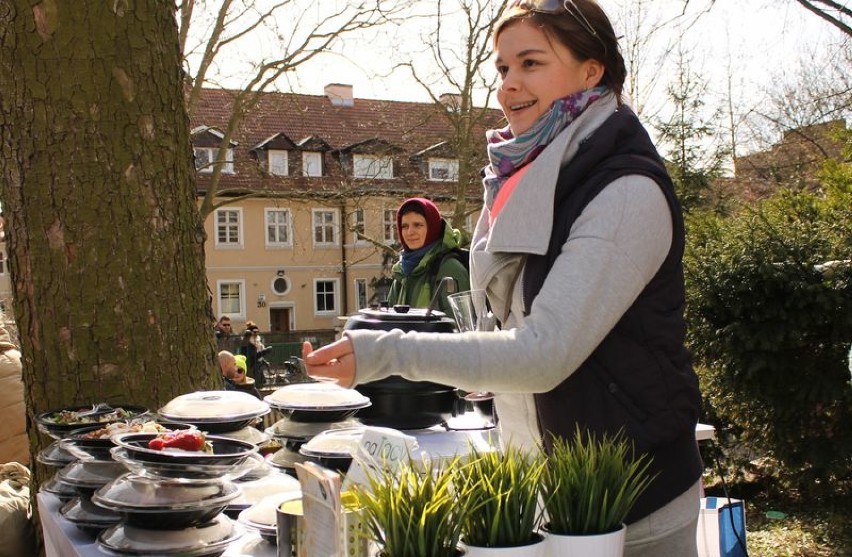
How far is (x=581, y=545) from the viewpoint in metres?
1.20

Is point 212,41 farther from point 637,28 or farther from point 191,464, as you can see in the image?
point 191,464

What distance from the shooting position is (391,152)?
17766mm

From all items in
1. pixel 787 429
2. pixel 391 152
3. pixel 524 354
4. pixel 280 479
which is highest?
pixel 391 152

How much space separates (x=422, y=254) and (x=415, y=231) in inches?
7.2

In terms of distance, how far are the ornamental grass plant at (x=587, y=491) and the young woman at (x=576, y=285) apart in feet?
0.49

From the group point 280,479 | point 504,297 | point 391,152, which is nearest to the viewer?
point 504,297

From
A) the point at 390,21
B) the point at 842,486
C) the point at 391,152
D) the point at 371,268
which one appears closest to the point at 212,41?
the point at 390,21

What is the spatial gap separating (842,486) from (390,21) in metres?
10.9

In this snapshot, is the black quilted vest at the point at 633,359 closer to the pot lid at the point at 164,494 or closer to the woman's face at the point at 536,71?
the woman's face at the point at 536,71

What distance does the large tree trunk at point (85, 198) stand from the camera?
315 cm

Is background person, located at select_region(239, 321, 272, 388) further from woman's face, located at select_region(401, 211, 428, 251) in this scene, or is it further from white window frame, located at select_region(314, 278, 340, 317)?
white window frame, located at select_region(314, 278, 340, 317)

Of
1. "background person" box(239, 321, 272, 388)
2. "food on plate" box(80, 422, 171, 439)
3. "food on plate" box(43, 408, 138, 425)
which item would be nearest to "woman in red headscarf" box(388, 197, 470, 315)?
"food on plate" box(43, 408, 138, 425)

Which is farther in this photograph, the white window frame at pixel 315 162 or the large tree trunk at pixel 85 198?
the white window frame at pixel 315 162

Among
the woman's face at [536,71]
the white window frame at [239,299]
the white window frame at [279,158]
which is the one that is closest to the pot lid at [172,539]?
the woman's face at [536,71]
